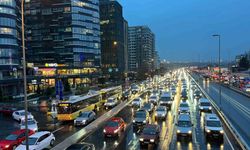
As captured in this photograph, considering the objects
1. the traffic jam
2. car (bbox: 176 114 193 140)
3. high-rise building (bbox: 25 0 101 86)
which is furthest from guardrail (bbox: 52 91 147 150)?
high-rise building (bbox: 25 0 101 86)

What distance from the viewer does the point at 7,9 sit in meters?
93.7

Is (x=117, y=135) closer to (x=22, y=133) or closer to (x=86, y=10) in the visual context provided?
(x=22, y=133)

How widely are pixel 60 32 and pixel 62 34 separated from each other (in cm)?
133

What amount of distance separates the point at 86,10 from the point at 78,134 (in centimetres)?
11764

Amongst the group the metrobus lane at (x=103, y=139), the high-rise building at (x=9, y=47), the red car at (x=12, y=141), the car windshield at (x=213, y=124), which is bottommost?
the metrobus lane at (x=103, y=139)

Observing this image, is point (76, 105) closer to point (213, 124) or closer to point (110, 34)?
point (213, 124)

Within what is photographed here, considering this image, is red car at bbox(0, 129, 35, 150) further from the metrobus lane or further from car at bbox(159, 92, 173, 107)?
car at bbox(159, 92, 173, 107)

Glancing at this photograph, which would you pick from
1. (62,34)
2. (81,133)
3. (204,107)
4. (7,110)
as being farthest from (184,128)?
(62,34)

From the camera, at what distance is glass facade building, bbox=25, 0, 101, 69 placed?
137375 mm

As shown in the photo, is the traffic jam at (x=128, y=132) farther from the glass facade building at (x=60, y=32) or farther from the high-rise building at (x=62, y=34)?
the glass facade building at (x=60, y=32)

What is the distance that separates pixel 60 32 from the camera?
139 m

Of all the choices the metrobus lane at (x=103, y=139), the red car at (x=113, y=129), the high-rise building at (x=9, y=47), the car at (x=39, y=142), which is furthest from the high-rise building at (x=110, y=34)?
the car at (x=39, y=142)

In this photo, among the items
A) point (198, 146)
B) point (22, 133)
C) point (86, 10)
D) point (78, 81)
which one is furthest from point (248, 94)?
point (86, 10)

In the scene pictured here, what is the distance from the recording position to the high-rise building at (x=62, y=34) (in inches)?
5399
